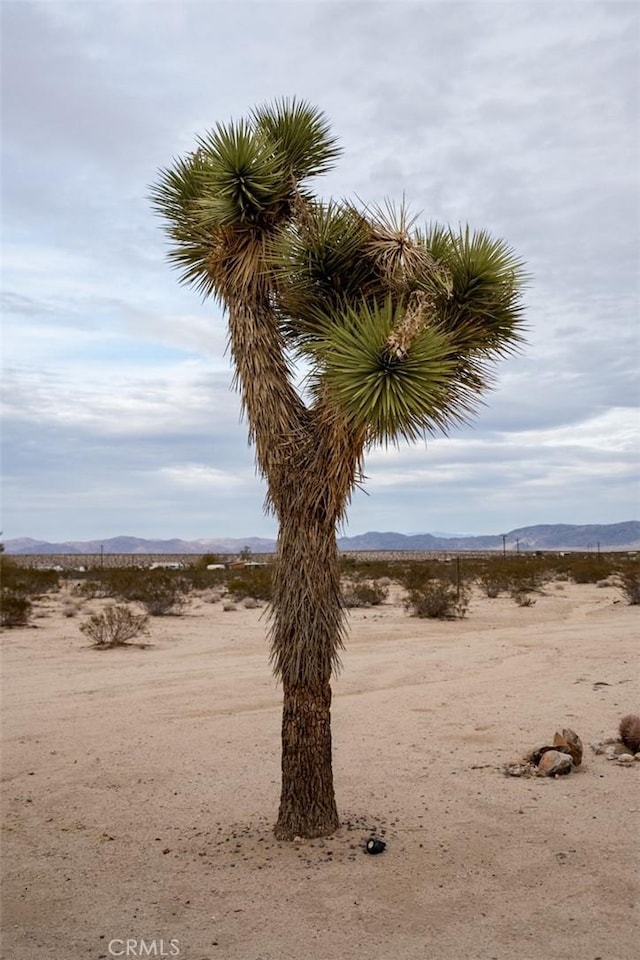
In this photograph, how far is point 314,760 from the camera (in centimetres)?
614

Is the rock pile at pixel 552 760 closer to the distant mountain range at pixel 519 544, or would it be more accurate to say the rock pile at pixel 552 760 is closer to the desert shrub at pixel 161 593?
the desert shrub at pixel 161 593

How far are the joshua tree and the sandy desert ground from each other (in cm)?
82

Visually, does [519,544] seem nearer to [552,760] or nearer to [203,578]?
[203,578]

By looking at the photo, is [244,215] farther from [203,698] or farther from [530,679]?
[530,679]

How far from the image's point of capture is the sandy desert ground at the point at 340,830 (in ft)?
15.6

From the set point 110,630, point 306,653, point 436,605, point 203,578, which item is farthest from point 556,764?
point 203,578

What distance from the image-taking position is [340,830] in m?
6.33

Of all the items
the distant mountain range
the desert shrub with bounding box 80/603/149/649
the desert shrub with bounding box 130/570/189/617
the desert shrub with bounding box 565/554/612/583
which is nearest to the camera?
the desert shrub with bounding box 80/603/149/649

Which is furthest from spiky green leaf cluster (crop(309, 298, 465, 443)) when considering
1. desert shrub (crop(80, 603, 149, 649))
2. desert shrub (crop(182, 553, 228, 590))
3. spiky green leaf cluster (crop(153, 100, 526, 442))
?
desert shrub (crop(182, 553, 228, 590))

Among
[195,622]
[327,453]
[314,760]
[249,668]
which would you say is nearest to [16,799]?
[314,760]

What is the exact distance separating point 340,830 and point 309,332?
3.61 metres

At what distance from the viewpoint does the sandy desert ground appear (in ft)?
15.6

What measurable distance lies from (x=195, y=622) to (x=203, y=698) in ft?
34.1

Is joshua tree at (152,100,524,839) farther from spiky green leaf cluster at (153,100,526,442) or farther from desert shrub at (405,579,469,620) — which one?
desert shrub at (405,579,469,620)
